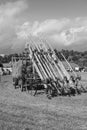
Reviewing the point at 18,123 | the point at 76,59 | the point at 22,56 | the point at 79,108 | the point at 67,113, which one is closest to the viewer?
the point at 18,123

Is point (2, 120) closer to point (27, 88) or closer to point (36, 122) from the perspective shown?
point (36, 122)

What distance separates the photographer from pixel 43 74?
13617 mm

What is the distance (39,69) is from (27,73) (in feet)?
3.90

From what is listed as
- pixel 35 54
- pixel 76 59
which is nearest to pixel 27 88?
pixel 35 54

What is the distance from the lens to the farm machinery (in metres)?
12.1

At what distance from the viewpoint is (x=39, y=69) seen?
14.3 metres

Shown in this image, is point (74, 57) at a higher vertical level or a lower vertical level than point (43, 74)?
lower

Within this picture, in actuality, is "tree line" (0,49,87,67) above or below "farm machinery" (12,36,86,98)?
below

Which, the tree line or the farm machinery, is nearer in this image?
the farm machinery

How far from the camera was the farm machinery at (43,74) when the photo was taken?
12073mm

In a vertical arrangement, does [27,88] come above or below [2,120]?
below

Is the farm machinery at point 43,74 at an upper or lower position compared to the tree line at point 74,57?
upper

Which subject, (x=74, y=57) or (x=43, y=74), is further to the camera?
(x=74, y=57)

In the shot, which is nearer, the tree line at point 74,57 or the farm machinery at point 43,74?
the farm machinery at point 43,74
